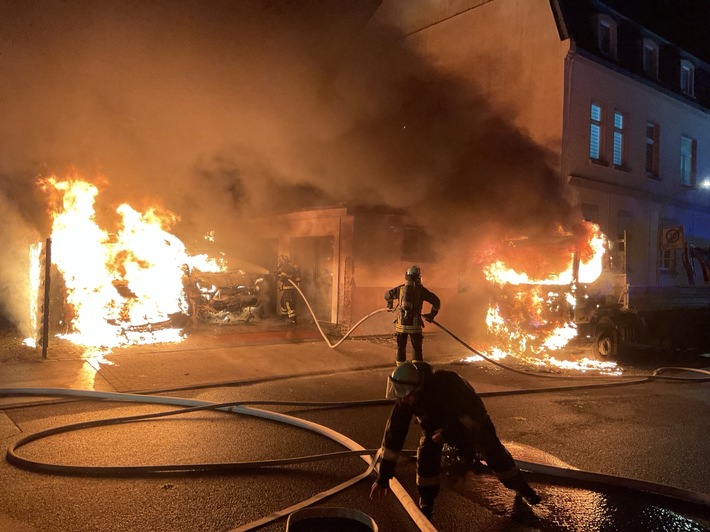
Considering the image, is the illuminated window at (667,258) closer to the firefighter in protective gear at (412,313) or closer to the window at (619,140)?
the window at (619,140)

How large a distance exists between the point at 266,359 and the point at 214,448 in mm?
4160

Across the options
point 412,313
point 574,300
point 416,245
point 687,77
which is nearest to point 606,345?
point 574,300

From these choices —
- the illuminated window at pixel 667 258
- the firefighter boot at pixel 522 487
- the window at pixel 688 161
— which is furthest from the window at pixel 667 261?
the firefighter boot at pixel 522 487

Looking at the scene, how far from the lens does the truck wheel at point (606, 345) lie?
996 cm

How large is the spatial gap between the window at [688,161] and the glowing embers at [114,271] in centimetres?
1574

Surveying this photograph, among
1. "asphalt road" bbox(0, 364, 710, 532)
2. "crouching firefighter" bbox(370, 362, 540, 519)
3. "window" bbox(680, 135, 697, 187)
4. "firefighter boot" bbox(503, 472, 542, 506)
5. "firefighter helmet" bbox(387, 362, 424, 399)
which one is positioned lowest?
"asphalt road" bbox(0, 364, 710, 532)

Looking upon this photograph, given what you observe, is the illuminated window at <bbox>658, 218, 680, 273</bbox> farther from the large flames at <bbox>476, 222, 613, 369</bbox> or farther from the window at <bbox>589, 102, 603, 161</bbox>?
the large flames at <bbox>476, 222, 613, 369</bbox>

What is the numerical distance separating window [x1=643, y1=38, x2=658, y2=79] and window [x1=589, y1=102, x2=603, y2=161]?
285 centimetres

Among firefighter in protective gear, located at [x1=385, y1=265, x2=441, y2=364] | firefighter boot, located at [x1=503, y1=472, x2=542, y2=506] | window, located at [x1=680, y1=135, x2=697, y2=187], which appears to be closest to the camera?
firefighter boot, located at [x1=503, y1=472, x2=542, y2=506]

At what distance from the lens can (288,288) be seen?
1297 cm

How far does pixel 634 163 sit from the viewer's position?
15.0 metres

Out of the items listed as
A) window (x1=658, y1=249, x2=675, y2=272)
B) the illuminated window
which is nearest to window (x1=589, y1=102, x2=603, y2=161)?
the illuminated window

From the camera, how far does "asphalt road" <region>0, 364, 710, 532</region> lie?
348cm

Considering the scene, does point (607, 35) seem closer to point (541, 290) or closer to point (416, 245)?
point (416, 245)
